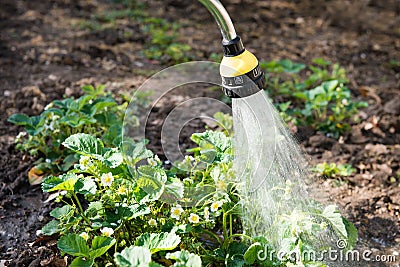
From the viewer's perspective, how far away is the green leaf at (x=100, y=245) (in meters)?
1.93

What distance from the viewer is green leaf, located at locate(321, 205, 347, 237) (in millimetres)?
2080

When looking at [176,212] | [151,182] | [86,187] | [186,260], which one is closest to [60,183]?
[86,187]

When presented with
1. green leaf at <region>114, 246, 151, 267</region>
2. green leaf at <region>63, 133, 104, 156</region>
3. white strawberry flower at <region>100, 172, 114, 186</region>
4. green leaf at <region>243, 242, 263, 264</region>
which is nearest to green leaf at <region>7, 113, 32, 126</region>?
green leaf at <region>63, 133, 104, 156</region>

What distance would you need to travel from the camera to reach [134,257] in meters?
1.77

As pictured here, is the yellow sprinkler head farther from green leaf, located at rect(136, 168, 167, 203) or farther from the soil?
the soil

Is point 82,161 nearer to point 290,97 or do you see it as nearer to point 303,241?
point 303,241

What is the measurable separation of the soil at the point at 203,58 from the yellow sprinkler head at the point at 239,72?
97 centimetres

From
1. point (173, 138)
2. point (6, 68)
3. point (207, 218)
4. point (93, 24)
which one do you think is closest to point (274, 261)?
point (207, 218)

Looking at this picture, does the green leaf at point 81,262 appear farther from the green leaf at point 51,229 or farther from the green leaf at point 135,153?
the green leaf at point 135,153

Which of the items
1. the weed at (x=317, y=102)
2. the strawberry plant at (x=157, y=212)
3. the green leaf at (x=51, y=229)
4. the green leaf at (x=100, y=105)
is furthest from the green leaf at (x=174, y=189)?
the weed at (x=317, y=102)

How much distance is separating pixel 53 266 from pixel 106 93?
4.84 ft

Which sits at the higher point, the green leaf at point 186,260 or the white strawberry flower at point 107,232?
the green leaf at point 186,260

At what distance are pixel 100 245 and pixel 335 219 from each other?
2.92ft

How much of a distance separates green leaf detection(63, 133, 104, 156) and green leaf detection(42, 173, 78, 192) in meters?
0.15
